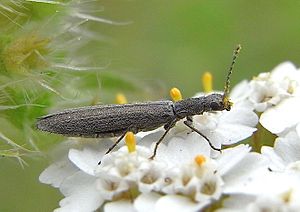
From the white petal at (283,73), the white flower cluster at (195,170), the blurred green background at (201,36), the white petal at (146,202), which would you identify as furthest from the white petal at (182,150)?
the blurred green background at (201,36)

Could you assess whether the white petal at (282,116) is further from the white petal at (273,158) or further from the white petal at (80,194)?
Result: the white petal at (80,194)

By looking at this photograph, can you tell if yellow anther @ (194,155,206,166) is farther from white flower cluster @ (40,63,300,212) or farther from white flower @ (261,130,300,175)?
white flower @ (261,130,300,175)

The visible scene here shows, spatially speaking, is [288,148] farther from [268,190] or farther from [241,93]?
[241,93]

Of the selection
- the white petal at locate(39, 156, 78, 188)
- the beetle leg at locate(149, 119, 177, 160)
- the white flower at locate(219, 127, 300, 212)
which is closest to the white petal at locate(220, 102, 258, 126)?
the beetle leg at locate(149, 119, 177, 160)

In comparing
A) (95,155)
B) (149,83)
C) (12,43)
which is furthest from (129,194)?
(149,83)

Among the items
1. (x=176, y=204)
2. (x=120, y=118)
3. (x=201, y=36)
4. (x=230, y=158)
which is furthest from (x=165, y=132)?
(x=201, y=36)

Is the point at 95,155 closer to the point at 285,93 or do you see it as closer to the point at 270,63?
the point at 285,93
